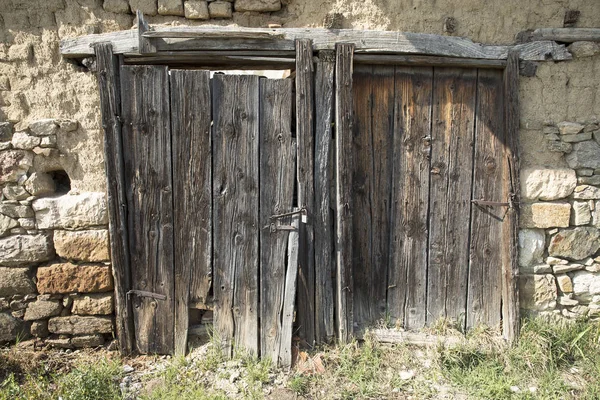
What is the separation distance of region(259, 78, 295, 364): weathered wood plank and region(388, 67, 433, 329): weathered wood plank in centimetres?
74

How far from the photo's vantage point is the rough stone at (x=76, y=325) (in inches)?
111

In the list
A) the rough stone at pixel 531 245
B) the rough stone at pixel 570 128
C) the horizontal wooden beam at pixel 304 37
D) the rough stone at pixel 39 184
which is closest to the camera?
the horizontal wooden beam at pixel 304 37

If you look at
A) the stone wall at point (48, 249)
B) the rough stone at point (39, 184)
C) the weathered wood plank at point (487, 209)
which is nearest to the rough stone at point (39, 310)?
the stone wall at point (48, 249)

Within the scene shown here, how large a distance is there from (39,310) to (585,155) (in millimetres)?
3691

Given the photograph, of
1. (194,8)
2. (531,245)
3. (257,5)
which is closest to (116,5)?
(194,8)

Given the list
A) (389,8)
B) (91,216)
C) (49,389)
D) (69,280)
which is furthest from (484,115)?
(49,389)

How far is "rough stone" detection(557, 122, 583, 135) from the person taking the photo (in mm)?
2799

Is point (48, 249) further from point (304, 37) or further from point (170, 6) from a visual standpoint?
point (304, 37)

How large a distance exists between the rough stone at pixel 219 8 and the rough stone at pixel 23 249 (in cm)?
178

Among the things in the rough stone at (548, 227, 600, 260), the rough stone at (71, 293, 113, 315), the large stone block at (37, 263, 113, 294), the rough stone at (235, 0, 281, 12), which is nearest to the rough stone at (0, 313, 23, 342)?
the large stone block at (37, 263, 113, 294)

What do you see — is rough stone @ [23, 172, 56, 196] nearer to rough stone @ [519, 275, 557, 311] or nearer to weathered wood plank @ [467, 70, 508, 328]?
weathered wood plank @ [467, 70, 508, 328]

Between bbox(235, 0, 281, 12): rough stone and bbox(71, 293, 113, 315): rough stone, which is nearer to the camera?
bbox(235, 0, 281, 12): rough stone

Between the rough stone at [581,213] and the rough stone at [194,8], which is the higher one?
the rough stone at [194,8]

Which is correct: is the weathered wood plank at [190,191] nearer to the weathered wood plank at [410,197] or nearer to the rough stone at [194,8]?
the rough stone at [194,8]
